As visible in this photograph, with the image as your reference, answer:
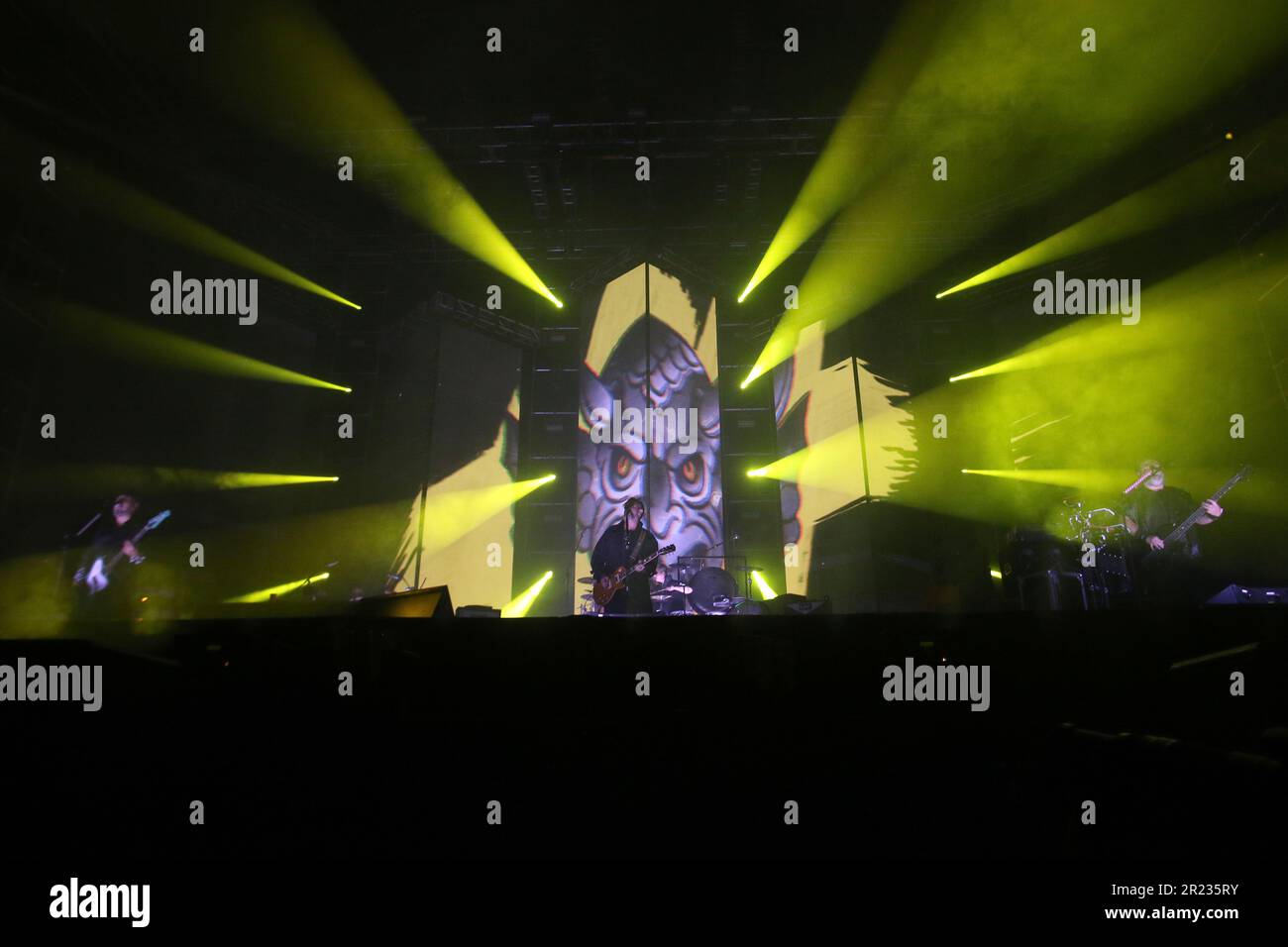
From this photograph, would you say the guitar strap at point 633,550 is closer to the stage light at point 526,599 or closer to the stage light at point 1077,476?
the stage light at point 526,599

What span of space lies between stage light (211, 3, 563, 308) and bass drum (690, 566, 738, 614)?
5973 mm

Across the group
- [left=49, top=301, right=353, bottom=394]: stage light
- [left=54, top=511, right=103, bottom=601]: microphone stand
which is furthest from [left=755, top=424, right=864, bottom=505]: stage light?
[left=54, top=511, right=103, bottom=601]: microphone stand

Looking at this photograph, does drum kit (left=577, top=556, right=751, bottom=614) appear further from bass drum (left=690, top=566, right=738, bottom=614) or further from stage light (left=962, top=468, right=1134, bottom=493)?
stage light (left=962, top=468, right=1134, bottom=493)

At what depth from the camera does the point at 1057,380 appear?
903cm

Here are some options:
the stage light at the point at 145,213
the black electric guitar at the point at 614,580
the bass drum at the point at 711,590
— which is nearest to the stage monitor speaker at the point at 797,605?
the black electric guitar at the point at 614,580

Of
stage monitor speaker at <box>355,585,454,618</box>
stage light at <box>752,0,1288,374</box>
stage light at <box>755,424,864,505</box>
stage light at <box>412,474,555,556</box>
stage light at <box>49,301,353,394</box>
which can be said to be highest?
stage light at <box>752,0,1288,374</box>

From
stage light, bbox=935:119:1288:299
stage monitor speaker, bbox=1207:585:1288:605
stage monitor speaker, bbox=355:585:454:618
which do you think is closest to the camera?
stage monitor speaker, bbox=355:585:454:618

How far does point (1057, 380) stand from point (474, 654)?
9.03 metres

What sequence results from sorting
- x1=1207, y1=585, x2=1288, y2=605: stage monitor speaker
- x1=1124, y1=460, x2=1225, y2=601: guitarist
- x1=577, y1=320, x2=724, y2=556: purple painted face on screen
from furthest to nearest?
x1=577, y1=320, x2=724, y2=556: purple painted face on screen < x1=1124, y1=460, x2=1225, y2=601: guitarist < x1=1207, y1=585, x2=1288, y2=605: stage monitor speaker

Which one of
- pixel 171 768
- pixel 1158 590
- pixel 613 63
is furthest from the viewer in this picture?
pixel 613 63

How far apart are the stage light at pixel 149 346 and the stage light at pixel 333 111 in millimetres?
2738

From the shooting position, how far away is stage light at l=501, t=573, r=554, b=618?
9.45 metres

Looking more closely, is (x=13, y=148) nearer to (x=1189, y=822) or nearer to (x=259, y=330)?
(x=259, y=330)
